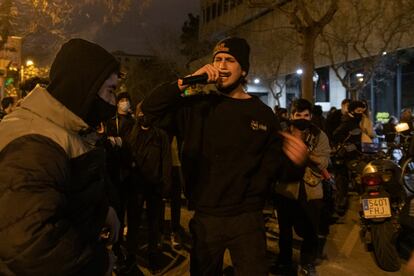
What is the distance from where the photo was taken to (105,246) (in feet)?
7.42

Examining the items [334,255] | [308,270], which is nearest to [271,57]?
[334,255]

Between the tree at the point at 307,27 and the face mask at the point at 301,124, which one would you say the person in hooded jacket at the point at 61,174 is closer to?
the face mask at the point at 301,124

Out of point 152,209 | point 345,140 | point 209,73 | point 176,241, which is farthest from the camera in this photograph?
point 345,140

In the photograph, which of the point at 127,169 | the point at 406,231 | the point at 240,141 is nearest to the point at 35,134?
the point at 240,141

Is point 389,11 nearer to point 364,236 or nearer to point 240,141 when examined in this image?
Result: point 364,236

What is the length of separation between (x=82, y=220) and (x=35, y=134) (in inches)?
16.0

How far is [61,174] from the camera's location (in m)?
1.88

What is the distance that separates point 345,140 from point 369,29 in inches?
704

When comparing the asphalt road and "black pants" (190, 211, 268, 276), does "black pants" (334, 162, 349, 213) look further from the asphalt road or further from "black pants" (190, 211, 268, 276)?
"black pants" (190, 211, 268, 276)

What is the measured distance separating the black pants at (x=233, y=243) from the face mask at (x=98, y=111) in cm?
130

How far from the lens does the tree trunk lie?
1169 cm

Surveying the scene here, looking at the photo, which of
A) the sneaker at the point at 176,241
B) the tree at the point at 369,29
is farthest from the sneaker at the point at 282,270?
the tree at the point at 369,29

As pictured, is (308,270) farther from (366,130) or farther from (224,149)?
(366,130)

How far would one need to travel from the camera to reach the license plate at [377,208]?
17.4ft
